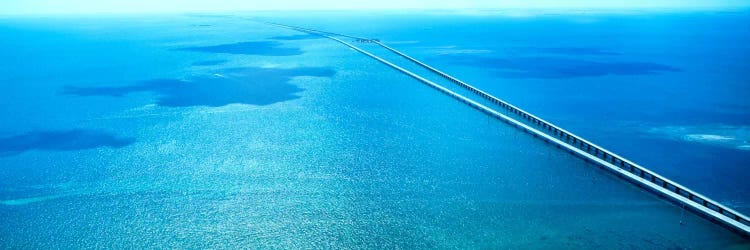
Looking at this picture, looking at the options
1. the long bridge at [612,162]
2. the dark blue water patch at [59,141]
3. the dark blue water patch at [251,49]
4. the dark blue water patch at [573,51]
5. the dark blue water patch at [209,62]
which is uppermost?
the dark blue water patch at [573,51]

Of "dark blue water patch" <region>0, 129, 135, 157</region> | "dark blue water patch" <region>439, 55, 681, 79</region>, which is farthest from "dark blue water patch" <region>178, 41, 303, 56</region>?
"dark blue water patch" <region>0, 129, 135, 157</region>

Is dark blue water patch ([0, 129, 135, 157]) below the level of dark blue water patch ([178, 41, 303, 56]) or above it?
below

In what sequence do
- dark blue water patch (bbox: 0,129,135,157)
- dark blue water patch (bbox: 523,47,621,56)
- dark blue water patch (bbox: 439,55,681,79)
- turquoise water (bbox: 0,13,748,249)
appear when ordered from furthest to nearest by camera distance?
dark blue water patch (bbox: 523,47,621,56) < dark blue water patch (bbox: 439,55,681,79) < dark blue water patch (bbox: 0,129,135,157) < turquoise water (bbox: 0,13,748,249)

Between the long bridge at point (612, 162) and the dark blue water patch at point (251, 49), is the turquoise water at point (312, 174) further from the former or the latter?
the dark blue water patch at point (251, 49)

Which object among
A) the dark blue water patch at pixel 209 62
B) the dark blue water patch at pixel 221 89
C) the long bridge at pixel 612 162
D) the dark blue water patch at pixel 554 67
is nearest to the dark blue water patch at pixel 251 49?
the dark blue water patch at pixel 209 62

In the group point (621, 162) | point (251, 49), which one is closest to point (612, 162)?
point (621, 162)

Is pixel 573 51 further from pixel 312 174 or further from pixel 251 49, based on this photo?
pixel 312 174

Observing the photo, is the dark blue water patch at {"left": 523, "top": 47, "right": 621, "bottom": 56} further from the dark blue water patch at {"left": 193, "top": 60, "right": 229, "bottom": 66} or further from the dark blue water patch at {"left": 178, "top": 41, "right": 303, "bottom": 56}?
the dark blue water patch at {"left": 193, "top": 60, "right": 229, "bottom": 66}
